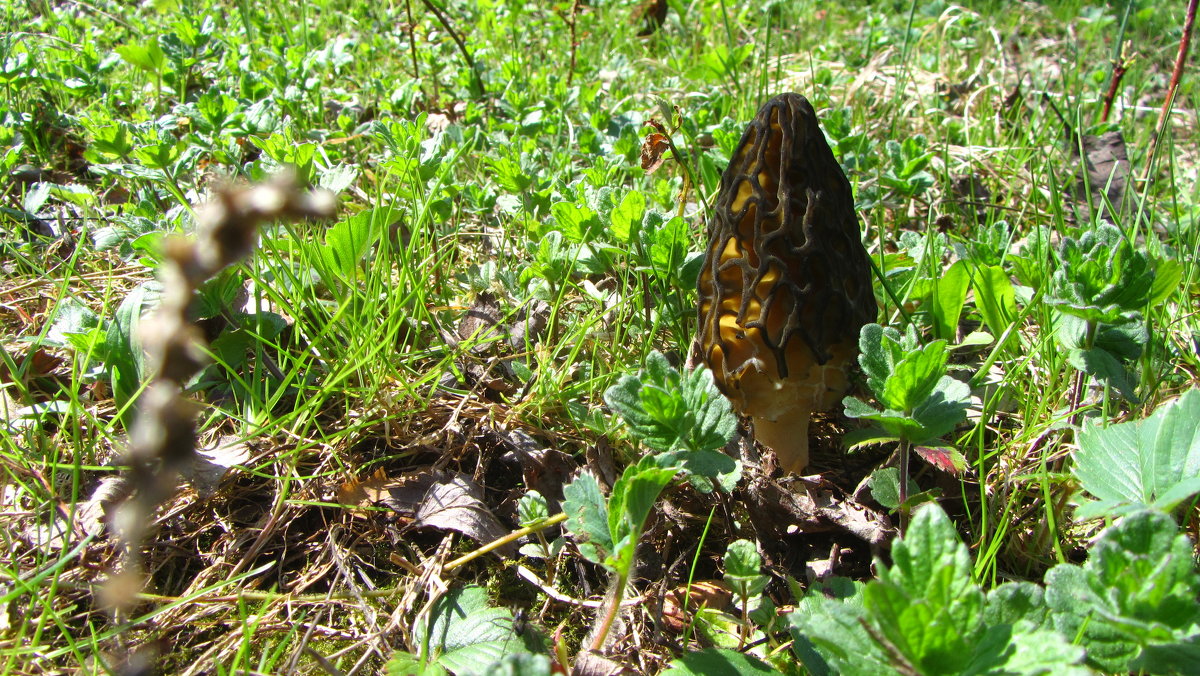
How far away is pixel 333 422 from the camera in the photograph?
1912mm

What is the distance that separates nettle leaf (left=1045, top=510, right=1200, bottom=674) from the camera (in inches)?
41.8

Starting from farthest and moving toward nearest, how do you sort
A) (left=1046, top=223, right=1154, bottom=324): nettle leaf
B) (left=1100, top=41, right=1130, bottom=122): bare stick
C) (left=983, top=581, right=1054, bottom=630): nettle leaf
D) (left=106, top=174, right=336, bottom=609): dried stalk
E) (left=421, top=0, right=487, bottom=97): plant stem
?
(left=421, top=0, right=487, bottom=97): plant stem → (left=1100, top=41, right=1130, bottom=122): bare stick → (left=1046, top=223, right=1154, bottom=324): nettle leaf → (left=983, top=581, right=1054, bottom=630): nettle leaf → (left=106, top=174, right=336, bottom=609): dried stalk

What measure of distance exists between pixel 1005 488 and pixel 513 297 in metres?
1.27

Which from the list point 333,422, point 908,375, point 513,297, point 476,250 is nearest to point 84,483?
point 333,422

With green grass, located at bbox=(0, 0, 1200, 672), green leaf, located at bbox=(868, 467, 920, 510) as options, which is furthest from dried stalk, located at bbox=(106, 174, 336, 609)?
green leaf, located at bbox=(868, 467, 920, 510)

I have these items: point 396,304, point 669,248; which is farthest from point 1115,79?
point 396,304

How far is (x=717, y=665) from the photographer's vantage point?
1.36m

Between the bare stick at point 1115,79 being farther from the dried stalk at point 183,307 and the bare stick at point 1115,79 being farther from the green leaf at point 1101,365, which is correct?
the dried stalk at point 183,307

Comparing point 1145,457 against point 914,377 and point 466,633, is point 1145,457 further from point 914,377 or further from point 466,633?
point 466,633

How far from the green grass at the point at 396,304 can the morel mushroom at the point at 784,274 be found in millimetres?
236

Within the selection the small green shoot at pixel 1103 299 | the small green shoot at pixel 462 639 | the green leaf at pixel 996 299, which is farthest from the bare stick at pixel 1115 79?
the small green shoot at pixel 462 639

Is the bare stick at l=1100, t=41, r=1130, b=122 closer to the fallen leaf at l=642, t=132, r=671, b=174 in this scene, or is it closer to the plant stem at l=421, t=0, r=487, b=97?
the fallen leaf at l=642, t=132, r=671, b=174

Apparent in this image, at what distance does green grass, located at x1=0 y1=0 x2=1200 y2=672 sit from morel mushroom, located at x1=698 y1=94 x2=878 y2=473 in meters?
0.24

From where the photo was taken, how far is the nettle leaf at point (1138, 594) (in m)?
1.06
